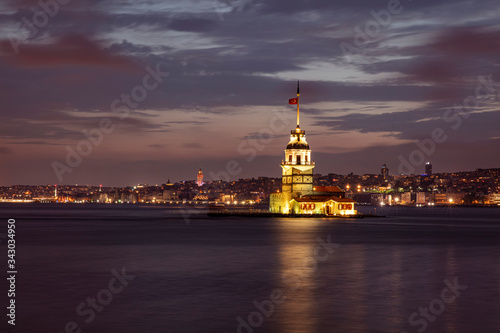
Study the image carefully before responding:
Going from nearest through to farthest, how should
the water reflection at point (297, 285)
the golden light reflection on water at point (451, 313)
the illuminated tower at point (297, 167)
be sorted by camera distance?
the golden light reflection on water at point (451, 313), the water reflection at point (297, 285), the illuminated tower at point (297, 167)

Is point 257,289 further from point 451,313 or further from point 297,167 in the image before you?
point 297,167

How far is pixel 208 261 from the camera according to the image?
145 ft

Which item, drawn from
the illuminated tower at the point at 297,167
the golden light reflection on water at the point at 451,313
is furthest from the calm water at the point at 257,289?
the illuminated tower at the point at 297,167

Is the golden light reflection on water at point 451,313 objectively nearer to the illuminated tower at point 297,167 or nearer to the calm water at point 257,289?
the calm water at point 257,289

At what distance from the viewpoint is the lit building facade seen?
111562mm

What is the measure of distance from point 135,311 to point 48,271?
47.7 ft

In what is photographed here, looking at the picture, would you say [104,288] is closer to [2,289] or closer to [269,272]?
[2,289]

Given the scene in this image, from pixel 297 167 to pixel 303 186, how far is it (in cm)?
353

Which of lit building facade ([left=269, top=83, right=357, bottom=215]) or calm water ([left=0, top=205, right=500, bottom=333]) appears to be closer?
calm water ([left=0, top=205, right=500, bottom=333])

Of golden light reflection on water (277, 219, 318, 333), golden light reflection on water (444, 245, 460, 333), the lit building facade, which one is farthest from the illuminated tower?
golden light reflection on water (444, 245, 460, 333)

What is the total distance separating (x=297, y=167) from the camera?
111500 mm

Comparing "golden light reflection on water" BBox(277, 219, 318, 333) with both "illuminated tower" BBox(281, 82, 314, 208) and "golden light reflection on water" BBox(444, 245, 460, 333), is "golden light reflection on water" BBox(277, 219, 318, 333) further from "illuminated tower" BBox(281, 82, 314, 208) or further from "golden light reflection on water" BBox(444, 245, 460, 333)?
"illuminated tower" BBox(281, 82, 314, 208)

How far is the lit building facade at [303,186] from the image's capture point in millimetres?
111562

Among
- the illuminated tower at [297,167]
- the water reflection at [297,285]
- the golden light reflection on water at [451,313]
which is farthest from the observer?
the illuminated tower at [297,167]
